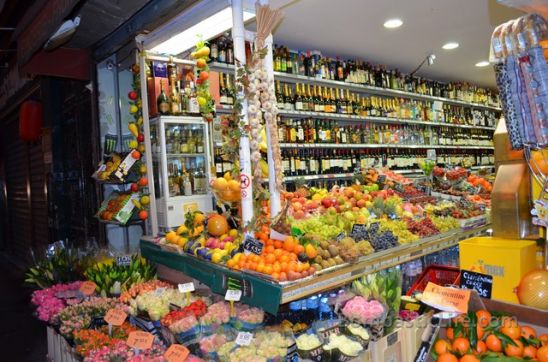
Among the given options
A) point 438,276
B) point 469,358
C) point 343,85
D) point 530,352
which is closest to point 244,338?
point 469,358

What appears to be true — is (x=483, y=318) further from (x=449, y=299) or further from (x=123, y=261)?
(x=123, y=261)

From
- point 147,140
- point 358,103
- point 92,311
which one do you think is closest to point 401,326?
point 92,311

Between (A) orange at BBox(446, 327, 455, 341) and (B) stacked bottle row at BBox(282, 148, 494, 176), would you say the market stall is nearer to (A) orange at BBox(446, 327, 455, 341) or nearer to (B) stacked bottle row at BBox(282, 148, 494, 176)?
(A) orange at BBox(446, 327, 455, 341)

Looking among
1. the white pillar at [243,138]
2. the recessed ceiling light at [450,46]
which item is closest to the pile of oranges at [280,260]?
the white pillar at [243,138]

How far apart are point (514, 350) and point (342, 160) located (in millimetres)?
5130

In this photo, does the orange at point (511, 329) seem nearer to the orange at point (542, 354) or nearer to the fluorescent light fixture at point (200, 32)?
the orange at point (542, 354)

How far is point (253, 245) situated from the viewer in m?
2.89

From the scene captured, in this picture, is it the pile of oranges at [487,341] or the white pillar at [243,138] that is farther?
the white pillar at [243,138]

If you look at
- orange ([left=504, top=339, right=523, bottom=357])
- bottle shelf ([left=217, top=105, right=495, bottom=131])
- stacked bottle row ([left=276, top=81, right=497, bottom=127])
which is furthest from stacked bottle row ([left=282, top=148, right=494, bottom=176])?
orange ([left=504, top=339, right=523, bottom=357])

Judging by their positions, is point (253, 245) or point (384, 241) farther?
point (384, 241)

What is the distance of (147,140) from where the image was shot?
4270 mm

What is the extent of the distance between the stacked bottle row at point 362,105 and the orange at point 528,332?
4.55 metres

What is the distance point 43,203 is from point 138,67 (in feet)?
16.4

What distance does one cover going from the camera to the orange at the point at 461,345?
1.93 metres
